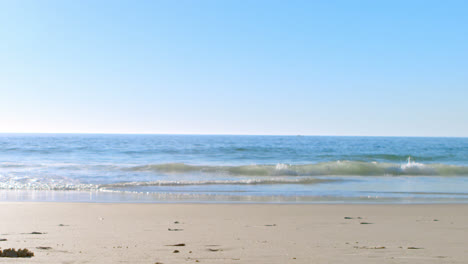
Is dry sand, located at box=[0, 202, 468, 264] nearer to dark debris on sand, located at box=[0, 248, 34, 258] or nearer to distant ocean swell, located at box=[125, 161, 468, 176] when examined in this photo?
dark debris on sand, located at box=[0, 248, 34, 258]

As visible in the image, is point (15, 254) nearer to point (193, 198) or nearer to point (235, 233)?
point (235, 233)

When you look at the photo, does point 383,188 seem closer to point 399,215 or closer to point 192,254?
point 399,215

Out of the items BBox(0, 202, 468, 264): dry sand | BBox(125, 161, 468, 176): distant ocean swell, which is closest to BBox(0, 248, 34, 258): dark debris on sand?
BBox(0, 202, 468, 264): dry sand

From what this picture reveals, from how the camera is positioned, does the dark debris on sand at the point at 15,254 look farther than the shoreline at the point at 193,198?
No

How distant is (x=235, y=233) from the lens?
20.9ft

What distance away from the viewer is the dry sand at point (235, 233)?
471 centimetres

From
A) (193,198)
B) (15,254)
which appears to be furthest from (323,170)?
(15,254)

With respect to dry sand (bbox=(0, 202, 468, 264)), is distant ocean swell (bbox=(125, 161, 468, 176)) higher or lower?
lower

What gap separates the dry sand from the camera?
15.4 ft

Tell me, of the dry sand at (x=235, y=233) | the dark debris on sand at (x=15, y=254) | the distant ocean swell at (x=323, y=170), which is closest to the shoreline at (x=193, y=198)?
the dry sand at (x=235, y=233)

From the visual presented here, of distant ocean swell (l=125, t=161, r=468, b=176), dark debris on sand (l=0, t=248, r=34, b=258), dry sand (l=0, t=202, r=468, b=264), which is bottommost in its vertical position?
distant ocean swell (l=125, t=161, r=468, b=176)

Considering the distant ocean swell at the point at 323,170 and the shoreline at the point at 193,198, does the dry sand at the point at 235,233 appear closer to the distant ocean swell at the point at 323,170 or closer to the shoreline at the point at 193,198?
the shoreline at the point at 193,198

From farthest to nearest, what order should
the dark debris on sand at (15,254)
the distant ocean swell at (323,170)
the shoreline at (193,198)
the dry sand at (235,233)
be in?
1. the distant ocean swell at (323,170)
2. the shoreline at (193,198)
3. the dry sand at (235,233)
4. the dark debris on sand at (15,254)

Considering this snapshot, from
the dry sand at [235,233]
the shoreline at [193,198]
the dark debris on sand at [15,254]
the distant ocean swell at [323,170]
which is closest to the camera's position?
the dark debris on sand at [15,254]
